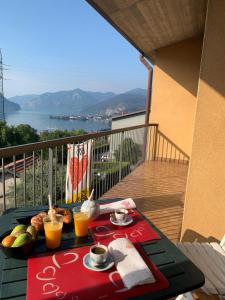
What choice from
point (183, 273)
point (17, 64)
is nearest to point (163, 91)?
point (183, 273)

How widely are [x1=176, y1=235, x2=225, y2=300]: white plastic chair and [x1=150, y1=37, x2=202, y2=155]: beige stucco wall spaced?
16.6 ft

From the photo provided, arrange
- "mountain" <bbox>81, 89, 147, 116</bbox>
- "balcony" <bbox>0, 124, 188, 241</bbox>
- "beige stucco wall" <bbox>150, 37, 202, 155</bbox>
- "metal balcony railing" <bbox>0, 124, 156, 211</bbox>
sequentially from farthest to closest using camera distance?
"mountain" <bbox>81, 89, 147, 116</bbox>, "beige stucco wall" <bbox>150, 37, 202, 155</bbox>, "metal balcony railing" <bbox>0, 124, 156, 211</bbox>, "balcony" <bbox>0, 124, 188, 241</bbox>

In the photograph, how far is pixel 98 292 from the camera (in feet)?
3.36

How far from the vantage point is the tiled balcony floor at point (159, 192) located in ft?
11.3

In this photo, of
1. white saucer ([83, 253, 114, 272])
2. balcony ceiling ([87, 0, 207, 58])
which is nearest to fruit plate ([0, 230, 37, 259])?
white saucer ([83, 253, 114, 272])

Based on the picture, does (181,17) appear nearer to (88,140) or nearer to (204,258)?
A: (88,140)

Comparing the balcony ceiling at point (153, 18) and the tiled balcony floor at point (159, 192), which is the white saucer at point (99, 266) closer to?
the tiled balcony floor at point (159, 192)

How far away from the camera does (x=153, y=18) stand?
4754 mm

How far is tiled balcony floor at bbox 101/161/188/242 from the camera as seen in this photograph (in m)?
3.46

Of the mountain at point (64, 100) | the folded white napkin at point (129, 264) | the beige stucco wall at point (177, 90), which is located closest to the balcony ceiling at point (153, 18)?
the beige stucco wall at point (177, 90)

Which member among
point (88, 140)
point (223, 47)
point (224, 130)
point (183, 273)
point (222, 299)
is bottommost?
point (222, 299)

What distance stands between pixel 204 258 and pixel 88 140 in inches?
85.8

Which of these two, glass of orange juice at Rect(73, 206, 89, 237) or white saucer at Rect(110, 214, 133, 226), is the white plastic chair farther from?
glass of orange juice at Rect(73, 206, 89, 237)

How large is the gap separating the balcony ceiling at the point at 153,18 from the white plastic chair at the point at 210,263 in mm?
3193
